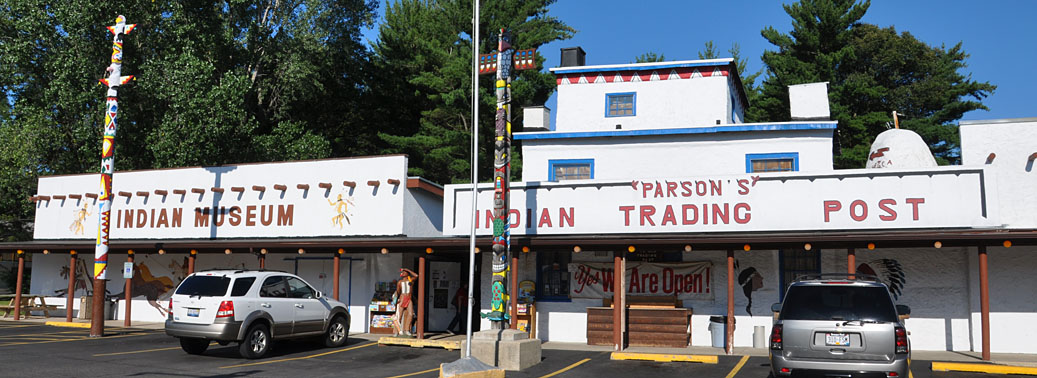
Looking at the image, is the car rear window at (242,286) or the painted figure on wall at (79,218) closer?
the car rear window at (242,286)

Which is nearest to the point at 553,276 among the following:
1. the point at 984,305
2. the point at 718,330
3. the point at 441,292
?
the point at 441,292

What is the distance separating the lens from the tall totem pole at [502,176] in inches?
560

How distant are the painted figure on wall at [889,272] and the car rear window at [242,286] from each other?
1374 centimetres

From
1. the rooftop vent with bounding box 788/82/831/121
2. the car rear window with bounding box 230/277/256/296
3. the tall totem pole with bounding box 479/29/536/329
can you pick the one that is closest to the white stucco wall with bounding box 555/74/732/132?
the rooftop vent with bounding box 788/82/831/121

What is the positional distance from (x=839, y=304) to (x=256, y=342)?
10.9m

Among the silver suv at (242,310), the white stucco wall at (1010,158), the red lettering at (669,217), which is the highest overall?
the white stucco wall at (1010,158)

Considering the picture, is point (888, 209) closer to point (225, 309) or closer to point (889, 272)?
point (889, 272)

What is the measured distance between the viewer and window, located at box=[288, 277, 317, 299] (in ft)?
52.2

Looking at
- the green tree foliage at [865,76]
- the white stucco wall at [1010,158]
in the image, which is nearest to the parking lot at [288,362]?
the white stucco wall at [1010,158]

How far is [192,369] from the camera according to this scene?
13.1 m

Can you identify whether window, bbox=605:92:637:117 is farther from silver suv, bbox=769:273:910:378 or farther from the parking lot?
silver suv, bbox=769:273:910:378

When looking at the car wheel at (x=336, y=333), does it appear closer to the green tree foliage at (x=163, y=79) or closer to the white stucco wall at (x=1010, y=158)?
the white stucco wall at (x=1010, y=158)

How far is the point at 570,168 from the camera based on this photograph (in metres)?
22.6

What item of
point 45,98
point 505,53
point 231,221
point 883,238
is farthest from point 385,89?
point 883,238
